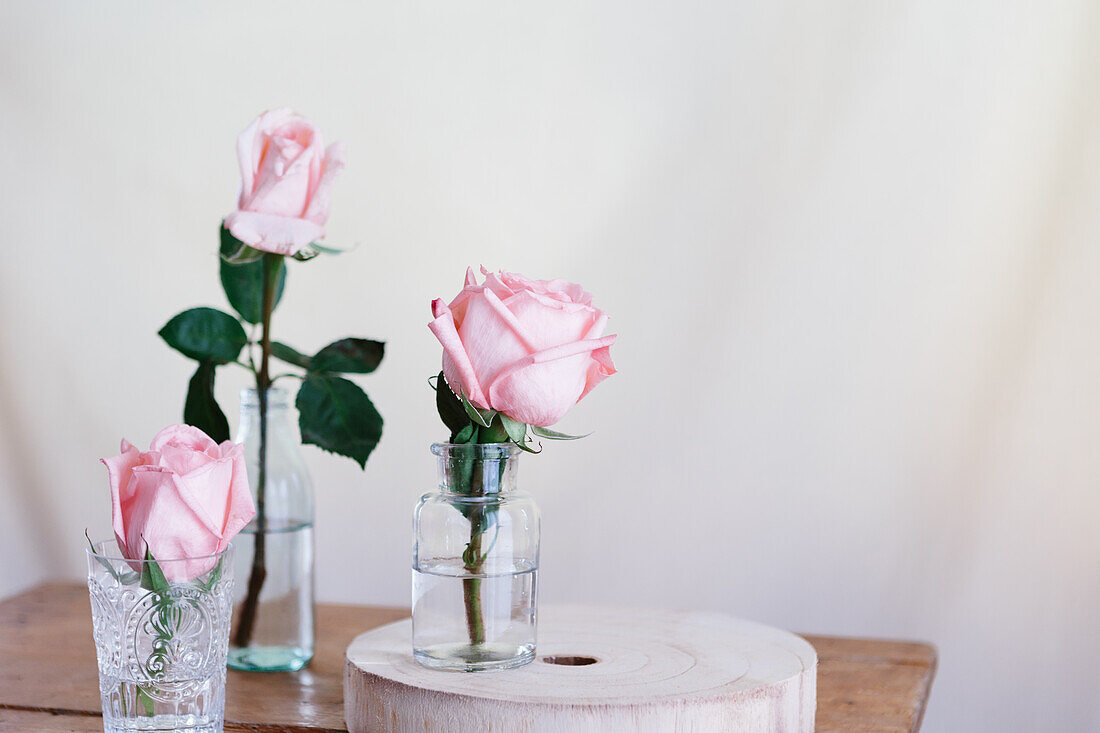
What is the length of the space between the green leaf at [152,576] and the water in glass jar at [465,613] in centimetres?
14

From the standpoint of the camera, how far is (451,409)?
0.68 metres

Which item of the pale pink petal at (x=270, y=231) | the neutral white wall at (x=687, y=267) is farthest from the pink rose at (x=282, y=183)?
the neutral white wall at (x=687, y=267)

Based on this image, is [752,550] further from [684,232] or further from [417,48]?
[417,48]

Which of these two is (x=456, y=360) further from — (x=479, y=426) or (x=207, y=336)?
(x=207, y=336)

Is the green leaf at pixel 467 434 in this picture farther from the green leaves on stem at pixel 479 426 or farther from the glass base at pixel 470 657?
the glass base at pixel 470 657

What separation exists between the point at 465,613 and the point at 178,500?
0.60 ft

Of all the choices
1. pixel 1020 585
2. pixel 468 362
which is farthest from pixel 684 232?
pixel 468 362

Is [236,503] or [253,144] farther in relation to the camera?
[253,144]

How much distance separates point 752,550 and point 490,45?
0.65 m

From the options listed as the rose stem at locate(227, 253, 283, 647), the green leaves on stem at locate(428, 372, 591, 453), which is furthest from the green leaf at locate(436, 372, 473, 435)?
the rose stem at locate(227, 253, 283, 647)

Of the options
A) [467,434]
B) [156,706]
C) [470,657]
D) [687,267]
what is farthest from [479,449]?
[687,267]

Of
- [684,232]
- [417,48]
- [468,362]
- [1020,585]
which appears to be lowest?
[1020,585]

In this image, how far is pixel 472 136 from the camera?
134cm

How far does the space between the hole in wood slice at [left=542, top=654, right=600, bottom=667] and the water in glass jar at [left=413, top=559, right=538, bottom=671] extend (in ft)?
0.11
